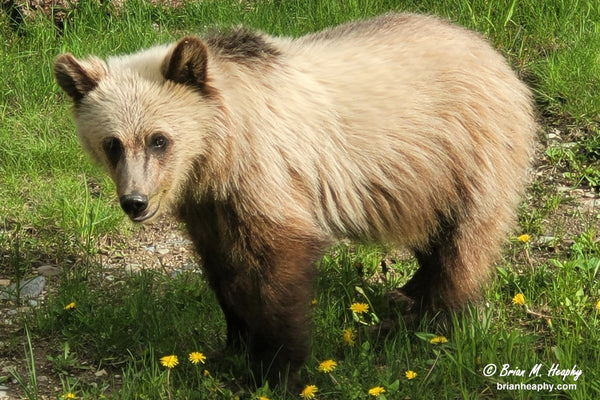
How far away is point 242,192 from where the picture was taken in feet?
14.2

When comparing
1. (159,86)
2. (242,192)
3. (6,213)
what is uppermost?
(159,86)

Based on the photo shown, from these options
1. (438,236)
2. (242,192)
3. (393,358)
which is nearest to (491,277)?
(438,236)

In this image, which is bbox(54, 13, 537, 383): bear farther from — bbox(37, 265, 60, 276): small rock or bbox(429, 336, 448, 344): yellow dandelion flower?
bbox(37, 265, 60, 276): small rock

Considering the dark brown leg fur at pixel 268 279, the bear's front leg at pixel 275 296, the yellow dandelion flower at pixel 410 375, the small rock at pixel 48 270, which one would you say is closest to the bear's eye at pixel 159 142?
the dark brown leg fur at pixel 268 279

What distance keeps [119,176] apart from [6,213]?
7.93 feet

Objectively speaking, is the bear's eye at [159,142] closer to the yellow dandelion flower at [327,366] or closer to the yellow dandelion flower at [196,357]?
the yellow dandelion flower at [196,357]

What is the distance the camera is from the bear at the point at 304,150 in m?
4.30

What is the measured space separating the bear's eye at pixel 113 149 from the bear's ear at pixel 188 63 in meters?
0.38

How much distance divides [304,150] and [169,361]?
116cm

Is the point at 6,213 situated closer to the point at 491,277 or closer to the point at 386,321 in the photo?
the point at 386,321

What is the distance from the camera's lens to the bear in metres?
4.30

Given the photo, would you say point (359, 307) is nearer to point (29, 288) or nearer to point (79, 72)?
point (79, 72)

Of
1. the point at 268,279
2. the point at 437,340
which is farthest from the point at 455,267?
the point at 268,279

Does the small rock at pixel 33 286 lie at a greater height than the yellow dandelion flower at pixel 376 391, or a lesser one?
lesser
